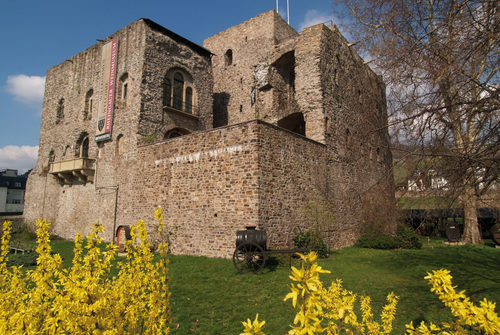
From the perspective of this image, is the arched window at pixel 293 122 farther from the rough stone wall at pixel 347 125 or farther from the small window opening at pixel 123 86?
the small window opening at pixel 123 86

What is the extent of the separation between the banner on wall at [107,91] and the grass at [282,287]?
8.32m

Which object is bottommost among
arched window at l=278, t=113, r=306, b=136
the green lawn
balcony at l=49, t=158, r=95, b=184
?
the green lawn

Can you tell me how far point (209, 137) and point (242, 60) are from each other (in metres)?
13.7

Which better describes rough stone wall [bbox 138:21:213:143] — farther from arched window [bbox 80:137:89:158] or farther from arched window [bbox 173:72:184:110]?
arched window [bbox 80:137:89:158]

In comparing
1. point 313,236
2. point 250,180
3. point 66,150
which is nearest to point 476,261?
point 313,236

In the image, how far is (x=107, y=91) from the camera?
58.7ft

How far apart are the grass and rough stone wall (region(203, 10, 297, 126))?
44.7 ft

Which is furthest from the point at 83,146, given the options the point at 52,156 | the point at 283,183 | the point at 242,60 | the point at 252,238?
the point at 252,238

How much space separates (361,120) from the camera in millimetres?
20172

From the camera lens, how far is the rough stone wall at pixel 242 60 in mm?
22281

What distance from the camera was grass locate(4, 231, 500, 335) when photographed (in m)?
5.69

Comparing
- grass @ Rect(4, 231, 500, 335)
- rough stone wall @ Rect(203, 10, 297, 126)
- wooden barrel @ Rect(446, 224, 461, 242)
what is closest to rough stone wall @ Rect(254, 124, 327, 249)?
grass @ Rect(4, 231, 500, 335)

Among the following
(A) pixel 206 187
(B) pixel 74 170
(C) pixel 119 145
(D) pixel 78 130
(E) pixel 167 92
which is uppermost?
(E) pixel 167 92

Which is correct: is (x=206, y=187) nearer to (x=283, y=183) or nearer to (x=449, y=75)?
(x=283, y=183)
